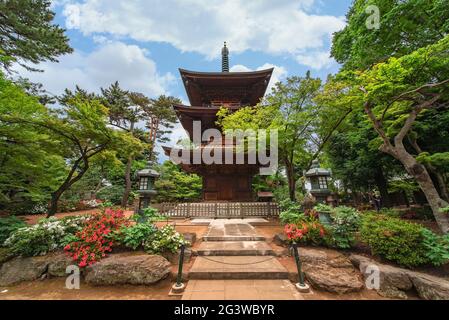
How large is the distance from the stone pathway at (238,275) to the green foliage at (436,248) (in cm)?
305

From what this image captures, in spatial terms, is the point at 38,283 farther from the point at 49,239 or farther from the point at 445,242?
the point at 445,242

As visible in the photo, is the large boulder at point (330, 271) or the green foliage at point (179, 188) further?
the green foliage at point (179, 188)

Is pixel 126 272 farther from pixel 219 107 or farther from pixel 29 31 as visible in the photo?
pixel 29 31

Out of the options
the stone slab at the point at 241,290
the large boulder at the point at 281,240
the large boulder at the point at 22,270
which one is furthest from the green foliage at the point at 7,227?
the large boulder at the point at 281,240

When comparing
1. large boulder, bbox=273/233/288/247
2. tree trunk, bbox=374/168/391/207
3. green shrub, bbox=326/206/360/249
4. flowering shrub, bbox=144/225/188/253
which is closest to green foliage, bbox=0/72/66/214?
flowering shrub, bbox=144/225/188/253

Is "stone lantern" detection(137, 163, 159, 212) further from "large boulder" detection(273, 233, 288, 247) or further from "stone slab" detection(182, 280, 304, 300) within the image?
"large boulder" detection(273, 233, 288, 247)

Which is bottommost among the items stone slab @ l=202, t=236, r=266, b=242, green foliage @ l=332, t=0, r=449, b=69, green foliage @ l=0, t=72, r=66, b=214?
stone slab @ l=202, t=236, r=266, b=242

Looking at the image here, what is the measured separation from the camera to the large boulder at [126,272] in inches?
144

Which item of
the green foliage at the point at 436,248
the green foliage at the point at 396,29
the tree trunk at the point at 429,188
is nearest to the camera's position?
the green foliage at the point at 436,248

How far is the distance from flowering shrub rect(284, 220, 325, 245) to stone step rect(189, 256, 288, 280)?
3.08 ft

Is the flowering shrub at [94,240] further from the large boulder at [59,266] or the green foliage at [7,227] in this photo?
the green foliage at [7,227]

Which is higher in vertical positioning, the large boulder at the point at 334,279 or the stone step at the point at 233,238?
the stone step at the point at 233,238

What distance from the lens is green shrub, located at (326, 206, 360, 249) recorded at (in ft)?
15.4

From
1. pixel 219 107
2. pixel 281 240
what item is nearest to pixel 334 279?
pixel 281 240
